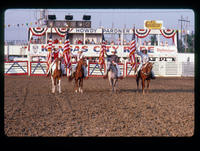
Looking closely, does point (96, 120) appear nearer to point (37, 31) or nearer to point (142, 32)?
point (142, 32)

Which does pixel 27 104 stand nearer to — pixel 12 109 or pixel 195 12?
pixel 12 109

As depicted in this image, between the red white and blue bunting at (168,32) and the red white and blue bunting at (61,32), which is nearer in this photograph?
the red white and blue bunting at (61,32)

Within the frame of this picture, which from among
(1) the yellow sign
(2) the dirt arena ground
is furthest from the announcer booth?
(2) the dirt arena ground

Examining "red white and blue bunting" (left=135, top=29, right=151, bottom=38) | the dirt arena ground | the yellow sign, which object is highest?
the yellow sign

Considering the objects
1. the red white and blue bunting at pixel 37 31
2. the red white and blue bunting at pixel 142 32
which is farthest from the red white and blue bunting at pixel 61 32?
the red white and blue bunting at pixel 142 32

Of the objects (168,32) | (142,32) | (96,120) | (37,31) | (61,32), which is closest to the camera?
(96,120)

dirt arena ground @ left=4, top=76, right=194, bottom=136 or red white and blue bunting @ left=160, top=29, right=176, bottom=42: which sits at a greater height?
red white and blue bunting @ left=160, top=29, right=176, bottom=42

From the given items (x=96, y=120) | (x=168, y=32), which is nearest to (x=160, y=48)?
(x=168, y=32)

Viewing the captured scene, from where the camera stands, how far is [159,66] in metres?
36.2

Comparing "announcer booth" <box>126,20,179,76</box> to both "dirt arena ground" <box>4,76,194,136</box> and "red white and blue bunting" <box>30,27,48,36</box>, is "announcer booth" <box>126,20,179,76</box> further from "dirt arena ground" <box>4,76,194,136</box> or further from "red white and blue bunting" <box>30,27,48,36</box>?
"dirt arena ground" <box>4,76,194,136</box>

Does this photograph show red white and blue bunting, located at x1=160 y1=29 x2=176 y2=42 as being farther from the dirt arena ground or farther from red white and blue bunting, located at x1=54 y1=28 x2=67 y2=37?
the dirt arena ground

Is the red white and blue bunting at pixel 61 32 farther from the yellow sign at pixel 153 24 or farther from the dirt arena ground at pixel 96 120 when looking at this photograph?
the dirt arena ground at pixel 96 120

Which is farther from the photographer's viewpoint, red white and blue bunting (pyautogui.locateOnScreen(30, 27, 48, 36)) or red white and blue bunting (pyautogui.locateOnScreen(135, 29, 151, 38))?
red white and blue bunting (pyautogui.locateOnScreen(135, 29, 151, 38))
